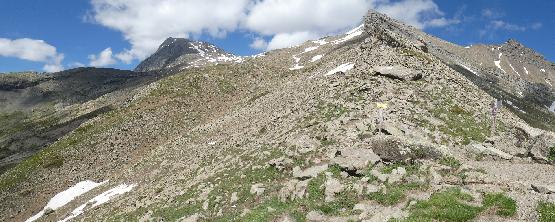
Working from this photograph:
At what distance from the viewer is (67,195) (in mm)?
60562

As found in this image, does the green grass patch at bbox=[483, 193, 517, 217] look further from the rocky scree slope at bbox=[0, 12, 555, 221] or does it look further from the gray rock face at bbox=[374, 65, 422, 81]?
the gray rock face at bbox=[374, 65, 422, 81]

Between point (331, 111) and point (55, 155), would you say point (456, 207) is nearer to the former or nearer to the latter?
point (331, 111)

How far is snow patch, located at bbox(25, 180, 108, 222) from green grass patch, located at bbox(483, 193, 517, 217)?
49317 millimetres

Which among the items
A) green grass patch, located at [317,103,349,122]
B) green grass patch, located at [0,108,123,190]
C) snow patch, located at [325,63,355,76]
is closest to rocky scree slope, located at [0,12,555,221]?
green grass patch, located at [317,103,349,122]

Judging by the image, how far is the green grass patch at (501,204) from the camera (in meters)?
24.4

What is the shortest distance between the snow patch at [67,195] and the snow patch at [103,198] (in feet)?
19.8

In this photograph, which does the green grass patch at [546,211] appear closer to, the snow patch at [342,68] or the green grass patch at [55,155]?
the snow patch at [342,68]

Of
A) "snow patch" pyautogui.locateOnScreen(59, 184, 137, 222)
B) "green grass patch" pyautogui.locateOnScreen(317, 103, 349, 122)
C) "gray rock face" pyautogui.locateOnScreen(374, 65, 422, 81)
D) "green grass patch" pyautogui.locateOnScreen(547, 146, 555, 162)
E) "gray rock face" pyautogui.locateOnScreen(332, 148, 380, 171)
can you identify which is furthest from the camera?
"snow patch" pyautogui.locateOnScreen(59, 184, 137, 222)

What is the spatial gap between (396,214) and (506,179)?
8743mm

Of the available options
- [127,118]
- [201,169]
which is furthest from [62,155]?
[201,169]

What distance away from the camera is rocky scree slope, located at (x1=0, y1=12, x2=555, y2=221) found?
92.5 feet

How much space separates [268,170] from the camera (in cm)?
3606

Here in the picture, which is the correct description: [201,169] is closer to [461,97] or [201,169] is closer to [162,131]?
[461,97]

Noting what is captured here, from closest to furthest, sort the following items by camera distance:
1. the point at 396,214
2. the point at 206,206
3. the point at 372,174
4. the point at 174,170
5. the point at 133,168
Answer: the point at 396,214, the point at 372,174, the point at 206,206, the point at 174,170, the point at 133,168
